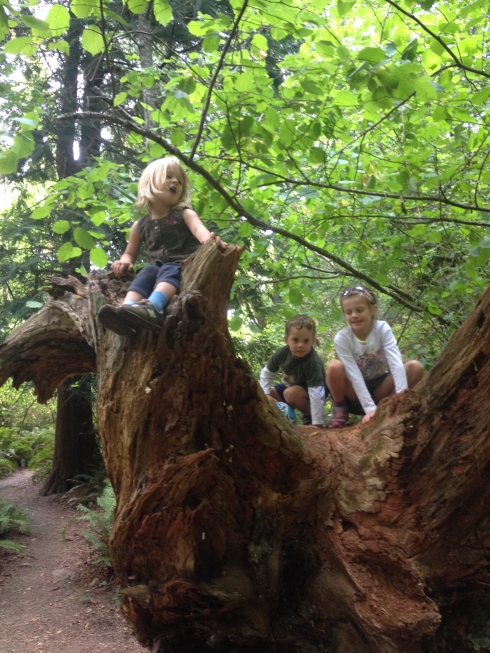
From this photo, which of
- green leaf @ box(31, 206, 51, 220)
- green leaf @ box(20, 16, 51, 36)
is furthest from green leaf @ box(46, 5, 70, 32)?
green leaf @ box(31, 206, 51, 220)

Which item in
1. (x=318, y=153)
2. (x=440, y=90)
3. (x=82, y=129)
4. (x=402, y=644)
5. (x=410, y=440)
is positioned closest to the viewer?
(x=402, y=644)

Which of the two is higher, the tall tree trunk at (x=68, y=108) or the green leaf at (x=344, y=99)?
the tall tree trunk at (x=68, y=108)

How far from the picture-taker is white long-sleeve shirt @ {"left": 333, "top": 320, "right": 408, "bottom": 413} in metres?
3.68

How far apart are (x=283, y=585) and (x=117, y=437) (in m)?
1.48

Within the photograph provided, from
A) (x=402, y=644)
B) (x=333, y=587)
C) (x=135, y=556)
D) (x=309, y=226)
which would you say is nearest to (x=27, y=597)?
(x=135, y=556)

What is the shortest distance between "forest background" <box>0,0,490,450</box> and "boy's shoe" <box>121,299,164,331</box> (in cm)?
96

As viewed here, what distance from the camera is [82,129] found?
9.59m

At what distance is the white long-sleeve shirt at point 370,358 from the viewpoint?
3682 mm

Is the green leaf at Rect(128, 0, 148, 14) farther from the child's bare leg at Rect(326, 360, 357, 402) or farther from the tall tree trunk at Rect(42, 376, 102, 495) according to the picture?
the tall tree trunk at Rect(42, 376, 102, 495)

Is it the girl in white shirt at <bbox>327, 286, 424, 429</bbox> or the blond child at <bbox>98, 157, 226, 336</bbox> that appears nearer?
the blond child at <bbox>98, 157, 226, 336</bbox>

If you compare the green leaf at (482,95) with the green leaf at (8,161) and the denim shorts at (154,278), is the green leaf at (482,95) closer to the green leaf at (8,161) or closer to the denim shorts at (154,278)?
the denim shorts at (154,278)

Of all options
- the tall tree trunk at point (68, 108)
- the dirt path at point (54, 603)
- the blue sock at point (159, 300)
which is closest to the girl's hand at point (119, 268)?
the blue sock at point (159, 300)

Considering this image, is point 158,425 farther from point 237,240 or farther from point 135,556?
point 237,240

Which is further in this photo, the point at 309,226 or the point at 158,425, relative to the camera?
the point at 309,226
